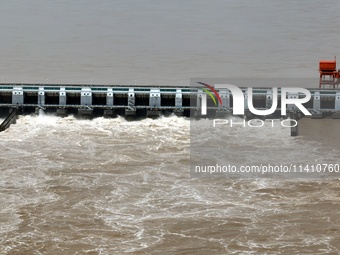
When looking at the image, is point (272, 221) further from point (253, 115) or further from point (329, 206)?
point (253, 115)

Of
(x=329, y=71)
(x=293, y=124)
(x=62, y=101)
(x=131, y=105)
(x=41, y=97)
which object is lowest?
(x=293, y=124)

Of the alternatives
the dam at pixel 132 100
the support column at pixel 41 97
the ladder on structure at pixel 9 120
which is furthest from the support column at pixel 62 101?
the ladder on structure at pixel 9 120

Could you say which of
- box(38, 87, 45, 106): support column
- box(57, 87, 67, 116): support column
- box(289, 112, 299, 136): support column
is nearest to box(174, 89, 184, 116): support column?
box(289, 112, 299, 136): support column

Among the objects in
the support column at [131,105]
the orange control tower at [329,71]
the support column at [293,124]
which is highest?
the orange control tower at [329,71]

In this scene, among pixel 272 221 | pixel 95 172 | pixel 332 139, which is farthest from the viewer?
pixel 332 139

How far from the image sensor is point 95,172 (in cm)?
2786

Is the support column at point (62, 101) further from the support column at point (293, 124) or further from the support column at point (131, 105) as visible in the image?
the support column at point (293, 124)

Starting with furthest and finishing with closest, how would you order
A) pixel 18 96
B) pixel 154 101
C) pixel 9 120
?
pixel 18 96
pixel 154 101
pixel 9 120

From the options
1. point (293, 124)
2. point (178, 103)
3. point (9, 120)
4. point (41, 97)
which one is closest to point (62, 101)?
point (41, 97)

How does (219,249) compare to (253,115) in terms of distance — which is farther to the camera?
(253,115)

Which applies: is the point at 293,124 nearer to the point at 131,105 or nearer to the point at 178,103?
the point at 178,103

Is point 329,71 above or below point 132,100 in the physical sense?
above

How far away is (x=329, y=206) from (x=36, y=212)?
27.0ft

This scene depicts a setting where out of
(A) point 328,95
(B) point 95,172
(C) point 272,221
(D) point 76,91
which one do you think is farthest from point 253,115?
(C) point 272,221
